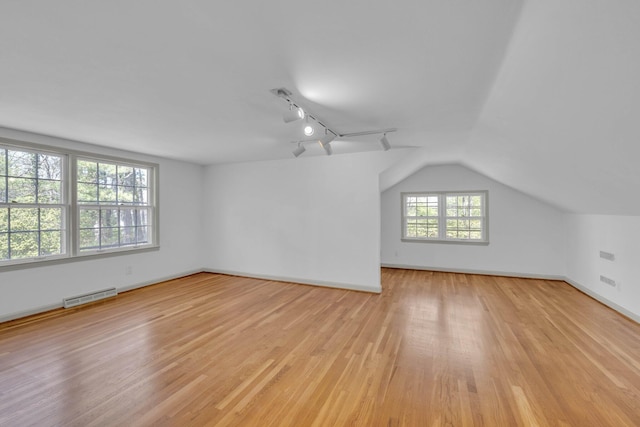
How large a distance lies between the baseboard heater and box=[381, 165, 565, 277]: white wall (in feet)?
18.6

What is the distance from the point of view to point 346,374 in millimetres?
2365

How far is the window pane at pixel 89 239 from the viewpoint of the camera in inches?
171

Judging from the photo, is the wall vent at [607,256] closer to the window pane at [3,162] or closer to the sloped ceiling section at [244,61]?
the sloped ceiling section at [244,61]

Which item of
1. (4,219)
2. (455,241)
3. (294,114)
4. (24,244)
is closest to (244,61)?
(294,114)

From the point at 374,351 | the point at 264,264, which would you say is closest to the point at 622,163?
the point at 374,351

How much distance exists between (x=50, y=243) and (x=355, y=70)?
191 inches

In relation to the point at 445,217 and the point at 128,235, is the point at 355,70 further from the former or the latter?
the point at 445,217

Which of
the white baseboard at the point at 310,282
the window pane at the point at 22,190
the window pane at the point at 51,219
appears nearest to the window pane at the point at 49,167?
the window pane at the point at 22,190

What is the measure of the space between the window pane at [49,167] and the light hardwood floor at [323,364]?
199 centimetres

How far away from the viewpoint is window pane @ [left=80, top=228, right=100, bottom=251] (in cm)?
435

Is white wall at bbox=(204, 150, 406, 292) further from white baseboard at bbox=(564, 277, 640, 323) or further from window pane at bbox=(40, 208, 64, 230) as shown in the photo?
white baseboard at bbox=(564, 277, 640, 323)

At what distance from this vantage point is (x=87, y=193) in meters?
4.44

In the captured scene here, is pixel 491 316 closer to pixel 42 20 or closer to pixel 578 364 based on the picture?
pixel 578 364

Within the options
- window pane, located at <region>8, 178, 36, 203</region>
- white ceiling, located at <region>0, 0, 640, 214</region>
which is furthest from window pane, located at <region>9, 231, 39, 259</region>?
white ceiling, located at <region>0, 0, 640, 214</region>
